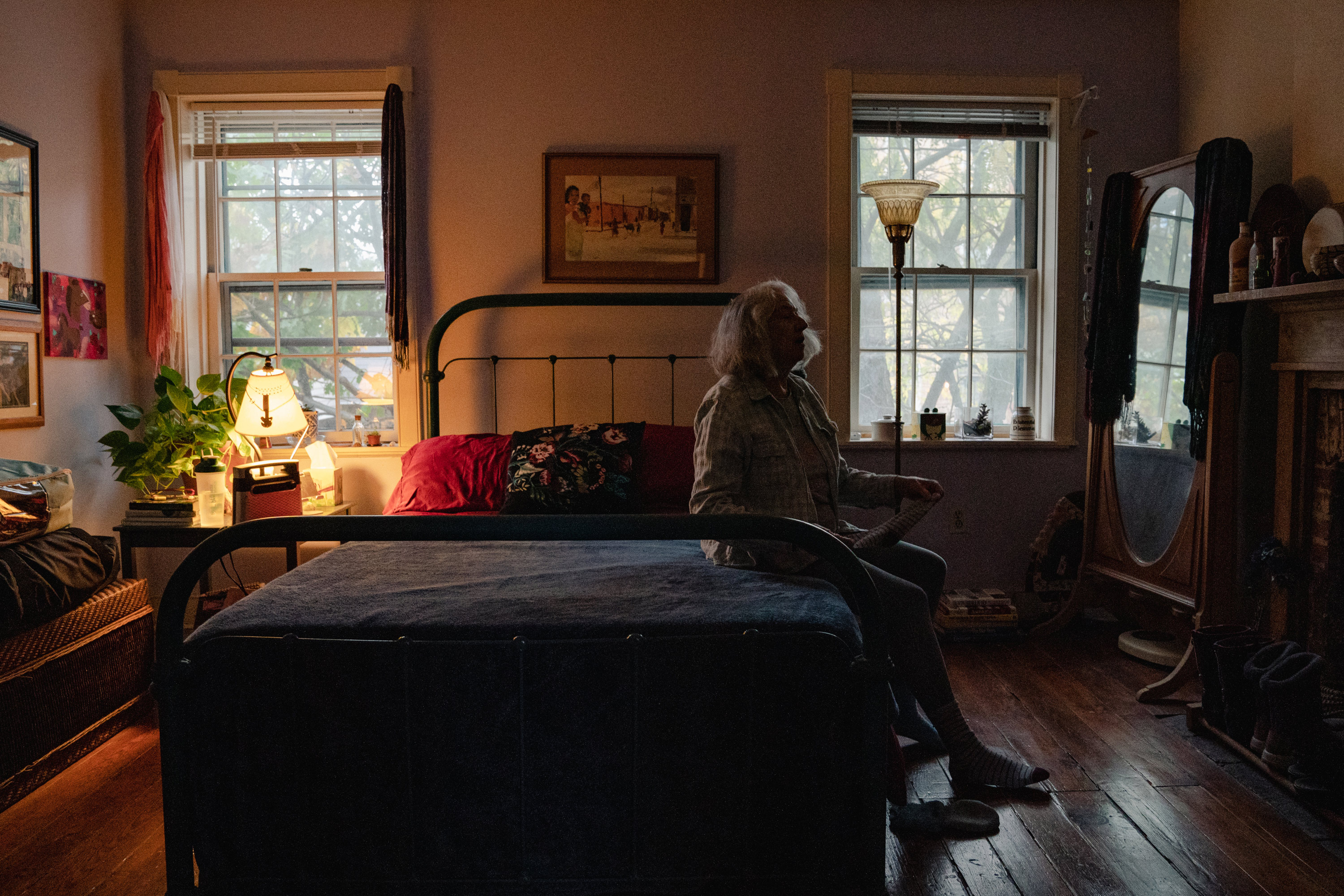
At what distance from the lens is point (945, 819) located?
84.7 inches

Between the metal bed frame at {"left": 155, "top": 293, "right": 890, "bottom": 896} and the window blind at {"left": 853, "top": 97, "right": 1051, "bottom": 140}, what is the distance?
9.51 feet

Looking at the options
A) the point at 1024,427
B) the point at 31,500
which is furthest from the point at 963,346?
the point at 31,500

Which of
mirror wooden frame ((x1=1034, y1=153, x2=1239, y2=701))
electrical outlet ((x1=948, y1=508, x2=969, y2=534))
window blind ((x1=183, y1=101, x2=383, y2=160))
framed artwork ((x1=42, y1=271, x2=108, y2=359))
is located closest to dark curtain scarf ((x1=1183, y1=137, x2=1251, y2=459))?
mirror wooden frame ((x1=1034, y1=153, x2=1239, y2=701))

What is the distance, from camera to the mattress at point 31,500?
2475mm

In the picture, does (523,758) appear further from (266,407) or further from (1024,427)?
(1024,427)

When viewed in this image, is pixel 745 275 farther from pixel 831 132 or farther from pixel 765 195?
pixel 831 132

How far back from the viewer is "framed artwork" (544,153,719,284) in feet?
12.7

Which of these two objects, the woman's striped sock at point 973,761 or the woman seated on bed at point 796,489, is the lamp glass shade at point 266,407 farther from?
the woman's striped sock at point 973,761

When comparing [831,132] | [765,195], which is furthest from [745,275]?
[831,132]

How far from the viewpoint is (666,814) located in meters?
1.63

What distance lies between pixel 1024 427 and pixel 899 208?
1170 mm

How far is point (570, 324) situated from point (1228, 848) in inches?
112

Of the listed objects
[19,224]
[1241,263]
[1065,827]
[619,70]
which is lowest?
[1065,827]

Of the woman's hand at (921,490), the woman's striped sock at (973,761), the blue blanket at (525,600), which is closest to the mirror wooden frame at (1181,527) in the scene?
the woman's striped sock at (973,761)
